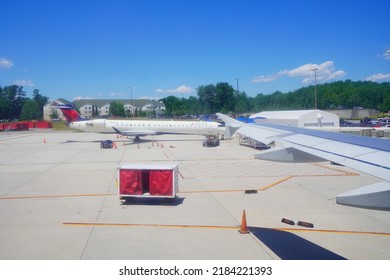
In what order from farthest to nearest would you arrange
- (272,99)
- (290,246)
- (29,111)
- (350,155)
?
(29,111), (272,99), (290,246), (350,155)

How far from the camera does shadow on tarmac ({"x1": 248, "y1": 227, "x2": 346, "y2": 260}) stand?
370 inches

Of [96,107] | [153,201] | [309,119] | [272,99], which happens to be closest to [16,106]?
[96,107]

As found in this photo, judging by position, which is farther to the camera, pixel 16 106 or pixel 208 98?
pixel 16 106

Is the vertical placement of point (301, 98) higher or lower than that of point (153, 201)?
higher

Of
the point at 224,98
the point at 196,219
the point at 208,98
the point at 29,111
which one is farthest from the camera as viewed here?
the point at 29,111

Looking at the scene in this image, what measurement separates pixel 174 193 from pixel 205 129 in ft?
108

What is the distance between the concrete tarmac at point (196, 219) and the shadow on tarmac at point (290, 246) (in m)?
0.03

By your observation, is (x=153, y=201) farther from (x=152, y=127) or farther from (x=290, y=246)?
(x=152, y=127)

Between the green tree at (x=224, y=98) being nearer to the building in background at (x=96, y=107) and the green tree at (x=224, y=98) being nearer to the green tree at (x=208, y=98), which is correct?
the green tree at (x=208, y=98)

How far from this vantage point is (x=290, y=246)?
1027cm

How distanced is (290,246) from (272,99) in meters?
82.1
